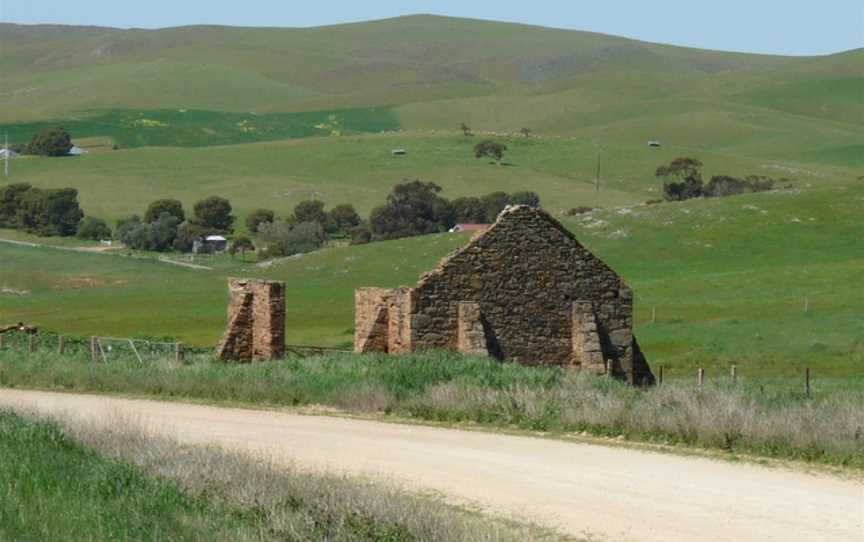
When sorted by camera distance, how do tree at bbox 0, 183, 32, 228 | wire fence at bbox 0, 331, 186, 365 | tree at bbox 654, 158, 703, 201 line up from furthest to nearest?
tree at bbox 654, 158, 703, 201 < tree at bbox 0, 183, 32, 228 < wire fence at bbox 0, 331, 186, 365

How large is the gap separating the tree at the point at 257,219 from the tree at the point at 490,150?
116 feet

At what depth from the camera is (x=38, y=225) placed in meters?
121

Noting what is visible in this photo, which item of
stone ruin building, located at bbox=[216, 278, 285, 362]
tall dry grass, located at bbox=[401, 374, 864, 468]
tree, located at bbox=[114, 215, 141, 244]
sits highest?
tall dry grass, located at bbox=[401, 374, 864, 468]

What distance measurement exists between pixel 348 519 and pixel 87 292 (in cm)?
7073

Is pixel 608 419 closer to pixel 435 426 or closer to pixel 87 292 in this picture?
pixel 435 426

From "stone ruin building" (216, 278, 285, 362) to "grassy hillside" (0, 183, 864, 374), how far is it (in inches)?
550

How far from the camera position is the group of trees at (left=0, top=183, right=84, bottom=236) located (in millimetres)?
119625

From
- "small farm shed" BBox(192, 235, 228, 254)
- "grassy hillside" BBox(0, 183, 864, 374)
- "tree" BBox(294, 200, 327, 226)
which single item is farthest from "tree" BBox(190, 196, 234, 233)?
"grassy hillside" BBox(0, 183, 864, 374)

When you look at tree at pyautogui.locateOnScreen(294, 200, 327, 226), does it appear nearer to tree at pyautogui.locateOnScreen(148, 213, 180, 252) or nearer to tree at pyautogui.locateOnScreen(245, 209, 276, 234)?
tree at pyautogui.locateOnScreen(245, 209, 276, 234)

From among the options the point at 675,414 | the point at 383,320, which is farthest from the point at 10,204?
the point at 675,414

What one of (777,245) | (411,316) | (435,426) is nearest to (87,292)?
(777,245)

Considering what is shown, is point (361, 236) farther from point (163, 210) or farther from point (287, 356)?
point (287, 356)

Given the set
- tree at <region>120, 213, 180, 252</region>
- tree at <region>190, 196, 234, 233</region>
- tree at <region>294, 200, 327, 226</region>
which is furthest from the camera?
tree at <region>190, 196, 234, 233</region>

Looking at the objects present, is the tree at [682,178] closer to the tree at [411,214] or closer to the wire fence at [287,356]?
the tree at [411,214]
